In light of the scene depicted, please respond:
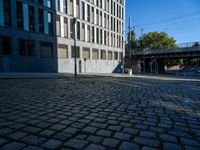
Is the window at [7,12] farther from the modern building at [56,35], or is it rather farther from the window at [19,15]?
the window at [19,15]

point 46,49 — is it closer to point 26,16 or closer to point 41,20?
point 41,20

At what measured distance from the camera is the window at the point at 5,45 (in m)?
20.2

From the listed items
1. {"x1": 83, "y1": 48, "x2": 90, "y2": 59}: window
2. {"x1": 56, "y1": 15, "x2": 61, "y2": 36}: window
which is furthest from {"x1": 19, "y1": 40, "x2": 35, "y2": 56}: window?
{"x1": 83, "y1": 48, "x2": 90, "y2": 59}: window

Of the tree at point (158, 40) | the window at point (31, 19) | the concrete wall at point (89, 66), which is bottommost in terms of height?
the concrete wall at point (89, 66)

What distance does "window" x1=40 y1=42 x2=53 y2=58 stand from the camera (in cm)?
2477

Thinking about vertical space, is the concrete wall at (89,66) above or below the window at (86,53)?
below

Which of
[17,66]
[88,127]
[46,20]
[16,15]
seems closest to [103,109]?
[88,127]

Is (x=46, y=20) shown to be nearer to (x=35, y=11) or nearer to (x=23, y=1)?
(x=35, y=11)

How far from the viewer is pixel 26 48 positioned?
2262 centimetres

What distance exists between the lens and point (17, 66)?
2153cm

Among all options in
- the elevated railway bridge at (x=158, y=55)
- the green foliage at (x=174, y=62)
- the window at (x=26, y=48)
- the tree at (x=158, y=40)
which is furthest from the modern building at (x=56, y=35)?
the green foliage at (x=174, y=62)

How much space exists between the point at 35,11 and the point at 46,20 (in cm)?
216

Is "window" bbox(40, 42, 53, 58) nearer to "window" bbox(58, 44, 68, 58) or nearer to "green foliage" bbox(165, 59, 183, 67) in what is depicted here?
"window" bbox(58, 44, 68, 58)

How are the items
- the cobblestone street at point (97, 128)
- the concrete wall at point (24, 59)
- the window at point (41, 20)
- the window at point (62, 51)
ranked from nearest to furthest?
1. the cobblestone street at point (97, 128)
2. the concrete wall at point (24, 59)
3. the window at point (41, 20)
4. the window at point (62, 51)
